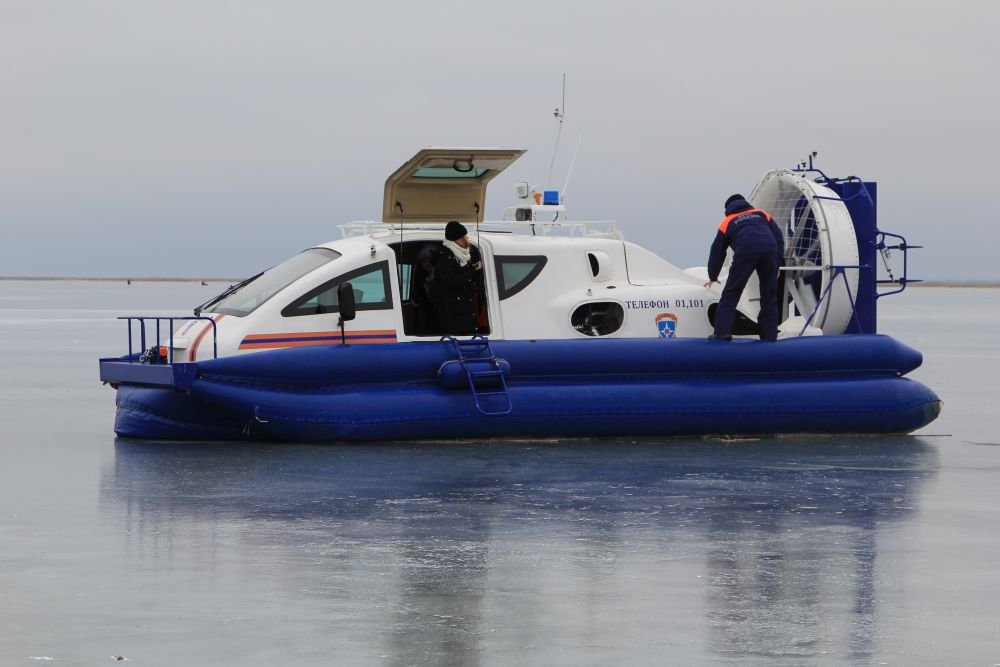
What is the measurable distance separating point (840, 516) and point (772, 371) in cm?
381

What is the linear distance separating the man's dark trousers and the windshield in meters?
3.18

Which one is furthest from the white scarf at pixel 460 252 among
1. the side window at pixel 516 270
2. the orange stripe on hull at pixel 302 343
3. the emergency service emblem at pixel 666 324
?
the emergency service emblem at pixel 666 324

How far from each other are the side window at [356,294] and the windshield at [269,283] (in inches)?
10.6

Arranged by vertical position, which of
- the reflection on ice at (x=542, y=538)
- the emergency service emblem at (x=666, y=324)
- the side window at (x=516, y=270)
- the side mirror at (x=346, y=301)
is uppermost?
the side window at (x=516, y=270)

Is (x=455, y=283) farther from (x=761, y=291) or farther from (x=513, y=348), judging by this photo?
(x=761, y=291)

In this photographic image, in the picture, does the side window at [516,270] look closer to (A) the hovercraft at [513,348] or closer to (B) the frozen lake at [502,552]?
(A) the hovercraft at [513,348]

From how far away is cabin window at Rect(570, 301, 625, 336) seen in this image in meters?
12.1

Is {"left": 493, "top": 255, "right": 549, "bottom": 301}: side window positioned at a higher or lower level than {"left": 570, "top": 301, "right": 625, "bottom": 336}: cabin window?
higher

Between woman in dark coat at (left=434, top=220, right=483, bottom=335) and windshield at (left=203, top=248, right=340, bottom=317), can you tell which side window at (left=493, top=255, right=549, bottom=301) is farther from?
windshield at (left=203, top=248, right=340, bottom=317)

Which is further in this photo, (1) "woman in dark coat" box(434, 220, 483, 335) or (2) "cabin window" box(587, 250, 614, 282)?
(2) "cabin window" box(587, 250, 614, 282)

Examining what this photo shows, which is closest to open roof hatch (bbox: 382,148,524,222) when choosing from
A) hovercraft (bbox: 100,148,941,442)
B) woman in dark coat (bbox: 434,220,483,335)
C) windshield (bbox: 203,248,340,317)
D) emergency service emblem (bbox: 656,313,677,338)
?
hovercraft (bbox: 100,148,941,442)

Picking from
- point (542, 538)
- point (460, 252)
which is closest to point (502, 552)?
point (542, 538)

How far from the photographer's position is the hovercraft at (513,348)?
436 inches

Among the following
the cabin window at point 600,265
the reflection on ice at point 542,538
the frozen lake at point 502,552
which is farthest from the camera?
the cabin window at point 600,265
